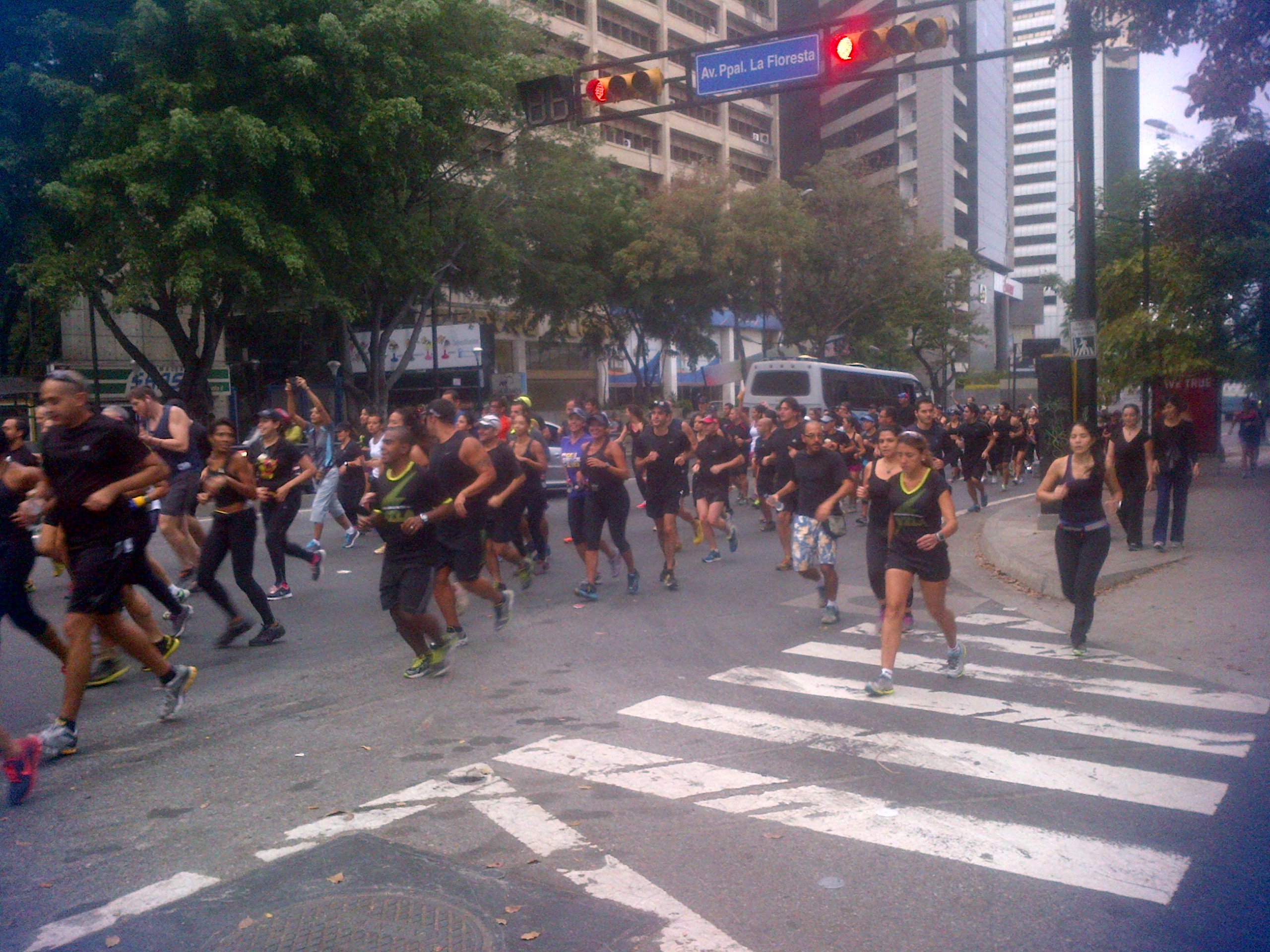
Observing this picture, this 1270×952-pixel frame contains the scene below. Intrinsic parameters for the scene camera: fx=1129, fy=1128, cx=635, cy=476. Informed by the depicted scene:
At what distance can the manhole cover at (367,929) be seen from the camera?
12.2ft

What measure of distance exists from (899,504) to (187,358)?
25.1 metres

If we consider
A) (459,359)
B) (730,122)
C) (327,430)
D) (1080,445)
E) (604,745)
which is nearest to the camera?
(604,745)

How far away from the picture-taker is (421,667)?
24.3 ft

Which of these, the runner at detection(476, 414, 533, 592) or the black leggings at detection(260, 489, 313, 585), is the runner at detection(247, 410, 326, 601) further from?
the runner at detection(476, 414, 533, 592)

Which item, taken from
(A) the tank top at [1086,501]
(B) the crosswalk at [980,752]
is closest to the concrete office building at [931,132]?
(A) the tank top at [1086,501]

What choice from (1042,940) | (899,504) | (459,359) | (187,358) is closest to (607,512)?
(899,504)

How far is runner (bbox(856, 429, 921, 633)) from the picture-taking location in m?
7.62

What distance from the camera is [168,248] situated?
22750 millimetres

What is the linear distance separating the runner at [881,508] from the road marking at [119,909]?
459 centimetres

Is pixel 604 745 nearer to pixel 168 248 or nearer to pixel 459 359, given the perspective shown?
pixel 168 248

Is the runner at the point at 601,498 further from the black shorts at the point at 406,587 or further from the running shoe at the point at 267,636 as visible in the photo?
the black shorts at the point at 406,587

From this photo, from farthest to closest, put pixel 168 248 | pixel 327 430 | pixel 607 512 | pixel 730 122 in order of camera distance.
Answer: pixel 730 122 → pixel 168 248 → pixel 327 430 → pixel 607 512

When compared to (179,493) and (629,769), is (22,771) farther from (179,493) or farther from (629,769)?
(179,493)

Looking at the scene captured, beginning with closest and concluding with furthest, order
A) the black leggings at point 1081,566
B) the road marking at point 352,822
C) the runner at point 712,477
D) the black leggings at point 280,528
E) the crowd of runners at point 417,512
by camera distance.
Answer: the road marking at point 352,822 < the crowd of runners at point 417,512 < the black leggings at point 1081,566 < the black leggings at point 280,528 < the runner at point 712,477
